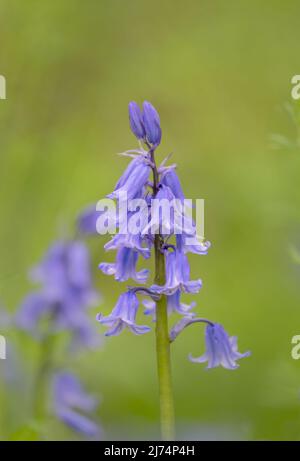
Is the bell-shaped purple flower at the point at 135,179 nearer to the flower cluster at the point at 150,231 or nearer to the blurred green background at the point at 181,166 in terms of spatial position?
the flower cluster at the point at 150,231

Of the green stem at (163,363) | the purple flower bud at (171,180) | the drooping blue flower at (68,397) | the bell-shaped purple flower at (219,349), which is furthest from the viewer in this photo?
the drooping blue flower at (68,397)

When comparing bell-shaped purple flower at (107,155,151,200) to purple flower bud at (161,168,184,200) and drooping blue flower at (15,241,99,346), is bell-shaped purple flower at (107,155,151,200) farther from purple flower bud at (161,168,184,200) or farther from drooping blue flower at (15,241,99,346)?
drooping blue flower at (15,241,99,346)

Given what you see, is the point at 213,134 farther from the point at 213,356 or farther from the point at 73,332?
the point at 213,356

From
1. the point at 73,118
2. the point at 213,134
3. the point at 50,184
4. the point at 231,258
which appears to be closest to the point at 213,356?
the point at 50,184
